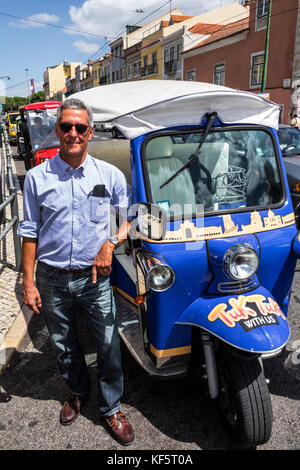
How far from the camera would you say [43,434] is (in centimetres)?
266

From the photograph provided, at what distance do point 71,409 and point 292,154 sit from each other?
314 inches

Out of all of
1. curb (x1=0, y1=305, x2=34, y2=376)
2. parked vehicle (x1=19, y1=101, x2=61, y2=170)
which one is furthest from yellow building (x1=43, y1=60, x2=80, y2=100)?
curb (x1=0, y1=305, x2=34, y2=376)

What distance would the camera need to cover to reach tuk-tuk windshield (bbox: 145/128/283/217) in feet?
9.11

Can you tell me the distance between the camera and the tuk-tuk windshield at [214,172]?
109 inches

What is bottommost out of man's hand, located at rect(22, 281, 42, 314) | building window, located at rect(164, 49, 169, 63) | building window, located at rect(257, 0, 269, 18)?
man's hand, located at rect(22, 281, 42, 314)

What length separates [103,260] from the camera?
2.39m

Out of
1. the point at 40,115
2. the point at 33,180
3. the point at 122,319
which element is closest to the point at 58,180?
the point at 33,180

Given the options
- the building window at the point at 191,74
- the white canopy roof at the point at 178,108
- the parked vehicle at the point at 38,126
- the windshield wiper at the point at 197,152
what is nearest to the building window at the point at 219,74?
the building window at the point at 191,74

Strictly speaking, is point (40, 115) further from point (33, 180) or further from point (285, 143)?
point (33, 180)

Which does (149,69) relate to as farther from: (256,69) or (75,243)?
(75,243)

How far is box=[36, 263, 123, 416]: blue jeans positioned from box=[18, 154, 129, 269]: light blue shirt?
13 centimetres

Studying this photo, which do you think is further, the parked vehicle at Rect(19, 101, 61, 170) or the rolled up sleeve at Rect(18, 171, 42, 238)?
the parked vehicle at Rect(19, 101, 61, 170)

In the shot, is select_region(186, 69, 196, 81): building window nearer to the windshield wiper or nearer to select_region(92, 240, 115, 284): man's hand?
the windshield wiper

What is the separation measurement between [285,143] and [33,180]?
826cm
